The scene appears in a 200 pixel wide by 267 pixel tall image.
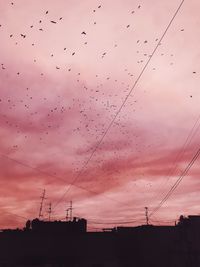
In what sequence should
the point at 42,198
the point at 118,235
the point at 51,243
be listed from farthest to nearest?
the point at 42,198 < the point at 118,235 < the point at 51,243

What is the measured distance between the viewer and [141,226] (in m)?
39.5

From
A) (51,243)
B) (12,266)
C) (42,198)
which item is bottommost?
(12,266)

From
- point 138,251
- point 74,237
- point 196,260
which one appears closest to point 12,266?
point 74,237

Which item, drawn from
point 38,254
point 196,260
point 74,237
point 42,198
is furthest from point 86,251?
point 42,198

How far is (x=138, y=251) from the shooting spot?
125 ft

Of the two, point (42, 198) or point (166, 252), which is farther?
point (42, 198)

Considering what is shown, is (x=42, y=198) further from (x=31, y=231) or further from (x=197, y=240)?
(x=197, y=240)

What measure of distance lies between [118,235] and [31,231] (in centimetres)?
903

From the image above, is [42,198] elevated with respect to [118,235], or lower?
elevated

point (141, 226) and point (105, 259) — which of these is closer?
point (105, 259)

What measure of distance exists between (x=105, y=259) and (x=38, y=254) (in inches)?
260

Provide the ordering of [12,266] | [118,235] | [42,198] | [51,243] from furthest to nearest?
[42,198] → [118,235] → [51,243] → [12,266]

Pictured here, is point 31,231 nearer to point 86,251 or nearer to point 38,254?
point 38,254

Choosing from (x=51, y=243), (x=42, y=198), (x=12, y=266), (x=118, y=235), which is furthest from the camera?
(x=42, y=198)
